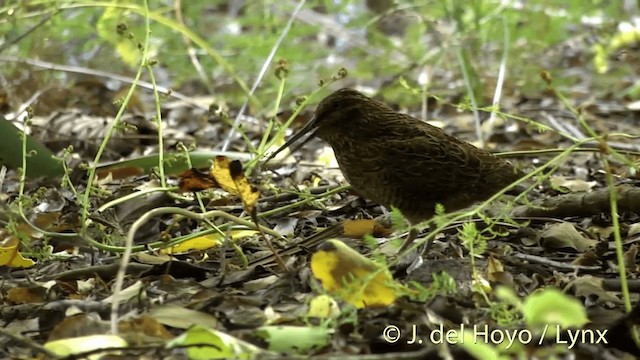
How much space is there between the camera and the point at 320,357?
2.20 m

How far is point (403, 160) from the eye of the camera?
338cm

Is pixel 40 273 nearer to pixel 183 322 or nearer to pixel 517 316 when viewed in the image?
pixel 183 322

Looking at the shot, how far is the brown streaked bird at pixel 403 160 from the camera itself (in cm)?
335

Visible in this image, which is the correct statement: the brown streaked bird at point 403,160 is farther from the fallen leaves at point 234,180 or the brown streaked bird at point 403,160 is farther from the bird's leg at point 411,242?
the fallen leaves at point 234,180

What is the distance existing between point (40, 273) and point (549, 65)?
20.7 feet

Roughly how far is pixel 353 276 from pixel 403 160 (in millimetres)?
973

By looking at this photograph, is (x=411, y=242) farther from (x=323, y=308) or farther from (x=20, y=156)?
(x=20, y=156)

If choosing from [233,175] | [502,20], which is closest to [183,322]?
[233,175]

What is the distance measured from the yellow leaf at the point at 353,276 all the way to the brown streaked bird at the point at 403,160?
731mm

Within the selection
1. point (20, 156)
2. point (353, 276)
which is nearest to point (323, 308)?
point (353, 276)

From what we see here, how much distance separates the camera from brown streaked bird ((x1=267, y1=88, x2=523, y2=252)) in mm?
3354

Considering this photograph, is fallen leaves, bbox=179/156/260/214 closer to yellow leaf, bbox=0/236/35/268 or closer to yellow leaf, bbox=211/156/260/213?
yellow leaf, bbox=211/156/260/213

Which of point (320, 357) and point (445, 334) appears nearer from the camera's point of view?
point (320, 357)

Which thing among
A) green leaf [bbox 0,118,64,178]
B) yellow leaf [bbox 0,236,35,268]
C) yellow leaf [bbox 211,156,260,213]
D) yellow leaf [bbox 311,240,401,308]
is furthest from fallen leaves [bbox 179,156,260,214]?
green leaf [bbox 0,118,64,178]
